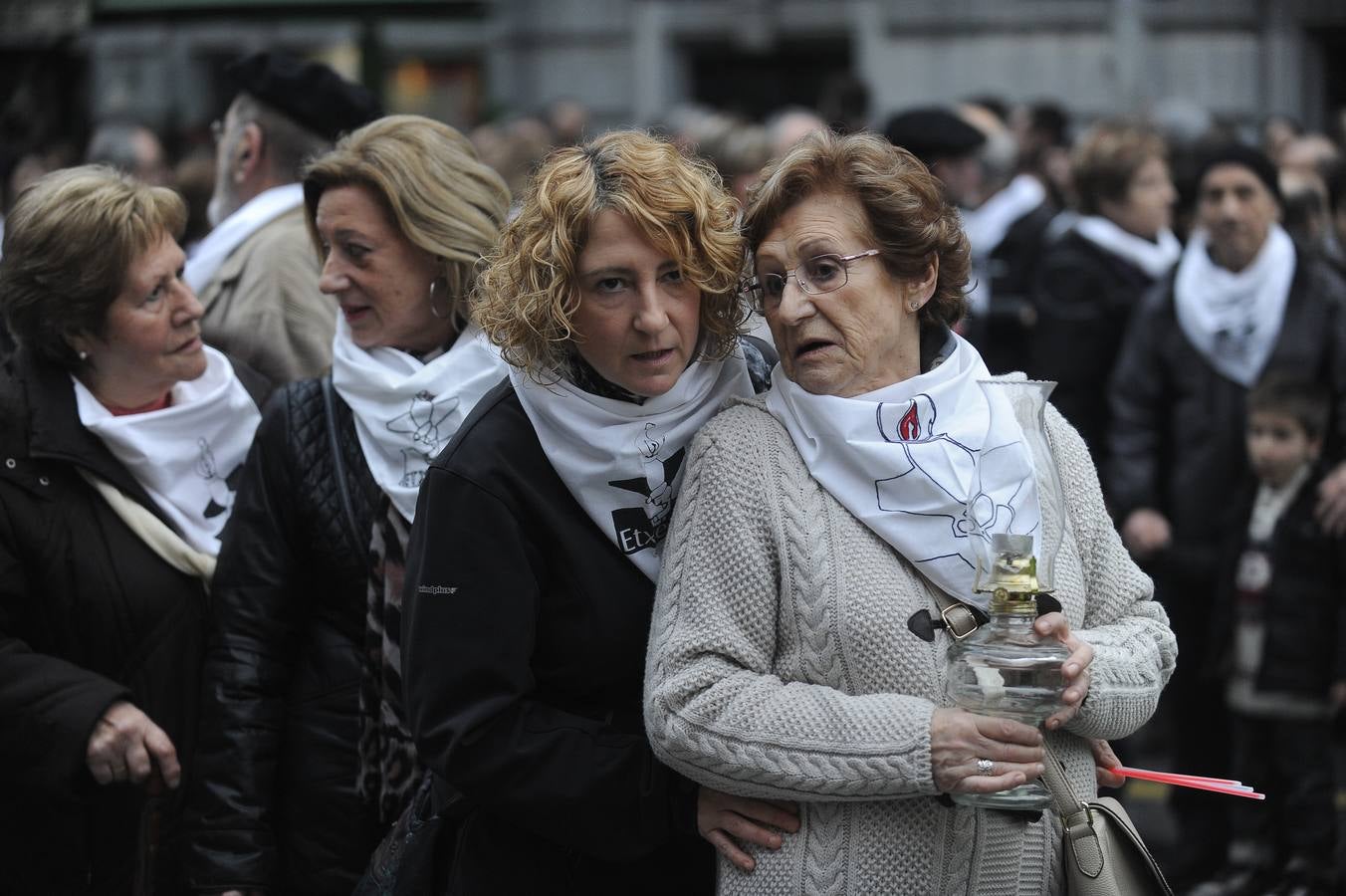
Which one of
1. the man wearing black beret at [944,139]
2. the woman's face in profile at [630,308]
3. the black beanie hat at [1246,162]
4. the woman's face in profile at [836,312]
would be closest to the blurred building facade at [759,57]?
the man wearing black beret at [944,139]

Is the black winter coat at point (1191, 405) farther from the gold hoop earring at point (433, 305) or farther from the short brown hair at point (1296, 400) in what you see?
the gold hoop earring at point (433, 305)

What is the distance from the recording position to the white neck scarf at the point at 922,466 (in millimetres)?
2682

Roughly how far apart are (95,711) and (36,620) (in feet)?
0.99

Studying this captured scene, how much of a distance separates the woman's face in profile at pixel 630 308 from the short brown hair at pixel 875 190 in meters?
0.20

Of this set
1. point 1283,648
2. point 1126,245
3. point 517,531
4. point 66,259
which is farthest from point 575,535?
point 1126,245

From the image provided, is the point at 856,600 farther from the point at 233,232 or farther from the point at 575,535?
the point at 233,232

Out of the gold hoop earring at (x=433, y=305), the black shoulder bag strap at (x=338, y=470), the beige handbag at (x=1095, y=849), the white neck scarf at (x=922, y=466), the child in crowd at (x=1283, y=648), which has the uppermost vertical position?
the gold hoop earring at (x=433, y=305)

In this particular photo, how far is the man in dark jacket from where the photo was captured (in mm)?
6117

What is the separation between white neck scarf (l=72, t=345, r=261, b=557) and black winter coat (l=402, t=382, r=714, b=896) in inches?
42.4

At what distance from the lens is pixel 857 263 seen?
9.30 feet

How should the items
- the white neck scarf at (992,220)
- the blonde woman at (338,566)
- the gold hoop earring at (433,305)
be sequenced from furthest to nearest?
the white neck scarf at (992,220) → the gold hoop earring at (433,305) → the blonde woman at (338,566)

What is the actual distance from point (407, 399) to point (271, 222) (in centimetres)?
155

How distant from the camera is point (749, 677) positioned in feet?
8.68

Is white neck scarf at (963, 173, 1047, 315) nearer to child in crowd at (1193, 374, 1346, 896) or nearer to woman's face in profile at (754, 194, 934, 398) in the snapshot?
child in crowd at (1193, 374, 1346, 896)
